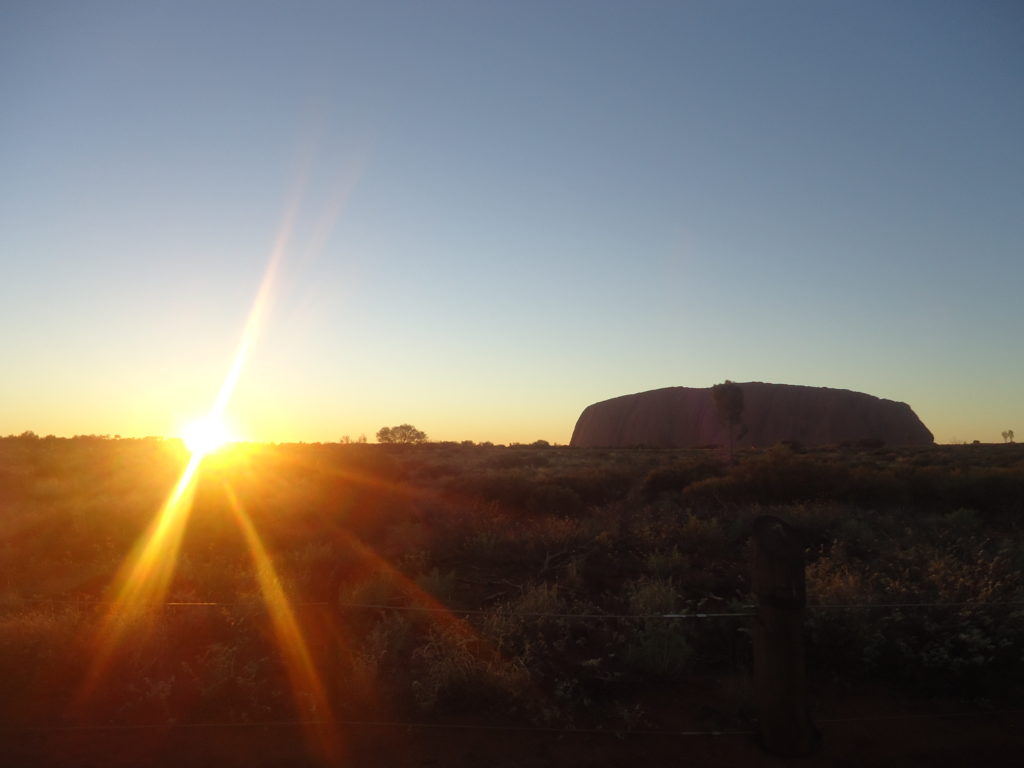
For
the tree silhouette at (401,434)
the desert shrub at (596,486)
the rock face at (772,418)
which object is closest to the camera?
the desert shrub at (596,486)

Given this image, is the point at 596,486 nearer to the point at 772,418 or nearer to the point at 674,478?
the point at 674,478

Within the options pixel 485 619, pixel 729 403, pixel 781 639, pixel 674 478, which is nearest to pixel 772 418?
pixel 729 403

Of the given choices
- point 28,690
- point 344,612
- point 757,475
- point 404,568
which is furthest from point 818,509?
point 28,690

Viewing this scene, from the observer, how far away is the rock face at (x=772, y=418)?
90812mm

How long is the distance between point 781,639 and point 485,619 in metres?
3.22

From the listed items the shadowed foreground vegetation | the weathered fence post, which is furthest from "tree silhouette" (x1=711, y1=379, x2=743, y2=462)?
the weathered fence post

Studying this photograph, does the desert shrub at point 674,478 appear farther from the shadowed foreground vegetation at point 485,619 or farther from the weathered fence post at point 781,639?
the weathered fence post at point 781,639

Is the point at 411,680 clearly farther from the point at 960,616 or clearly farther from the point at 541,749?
the point at 960,616

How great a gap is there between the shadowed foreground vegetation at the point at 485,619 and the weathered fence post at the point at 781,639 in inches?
25.5

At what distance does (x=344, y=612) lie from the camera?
7.75 m

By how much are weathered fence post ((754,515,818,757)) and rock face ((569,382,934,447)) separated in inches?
3255

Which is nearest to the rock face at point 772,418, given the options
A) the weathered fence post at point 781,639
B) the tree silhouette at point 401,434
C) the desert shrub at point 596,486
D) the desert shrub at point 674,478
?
the tree silhouette at point 401,434

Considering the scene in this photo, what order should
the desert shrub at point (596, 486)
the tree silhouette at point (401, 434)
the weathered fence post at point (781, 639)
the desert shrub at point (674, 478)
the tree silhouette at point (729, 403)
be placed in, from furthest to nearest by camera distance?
the tree silhouette at point (401, 434) → the tree silhouette at point (729, 403) → the desert shrub at point (674, 478) → the desert shrub at point (596, 486) → the weathered fence post at point (781, 639)

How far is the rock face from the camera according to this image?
298ft
